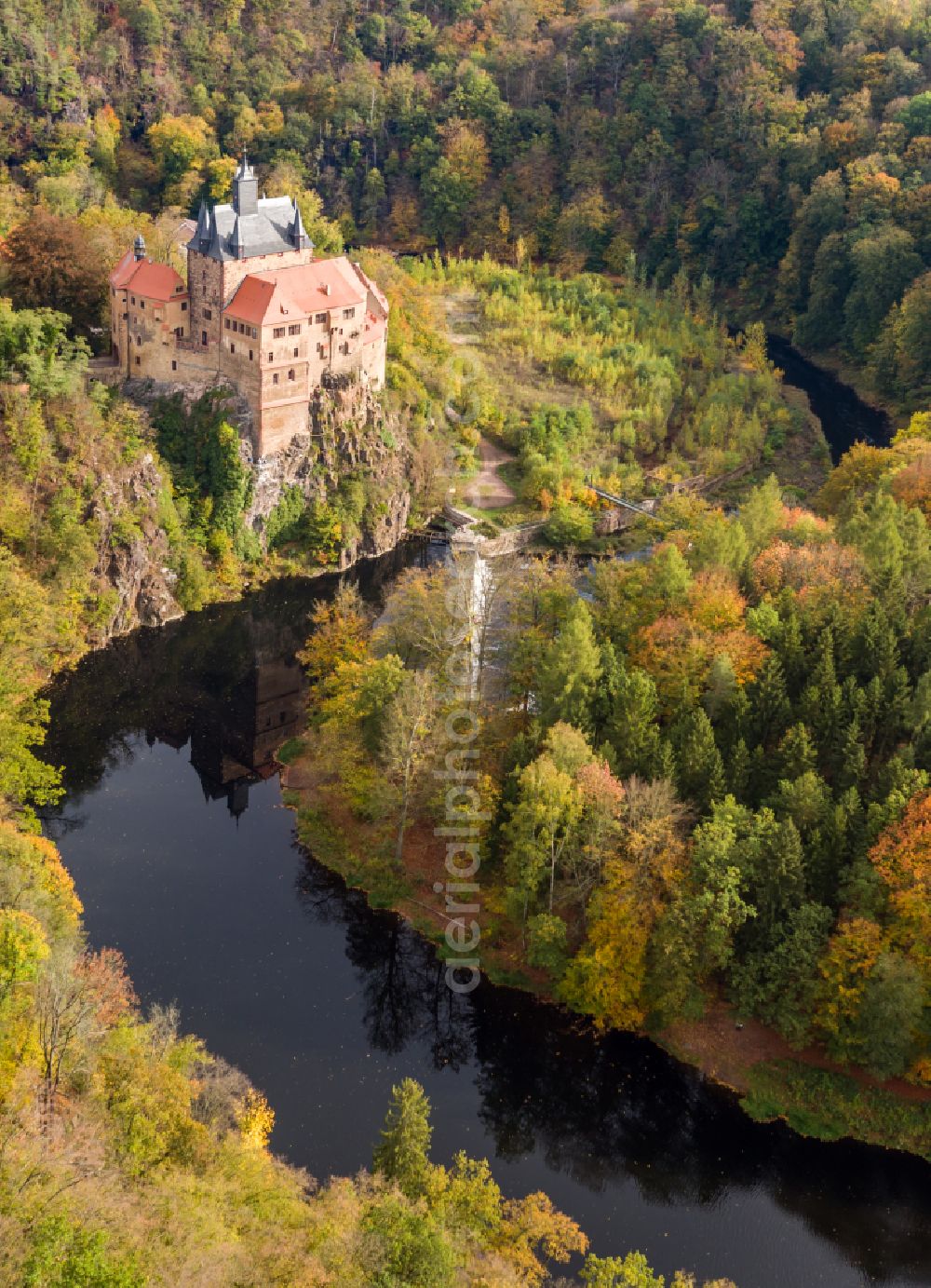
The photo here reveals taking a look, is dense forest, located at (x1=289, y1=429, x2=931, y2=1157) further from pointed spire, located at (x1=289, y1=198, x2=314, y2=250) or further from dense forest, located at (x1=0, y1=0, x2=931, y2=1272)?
pointed spire, located at (x1=289, y1=198, x2=314, y2=250)

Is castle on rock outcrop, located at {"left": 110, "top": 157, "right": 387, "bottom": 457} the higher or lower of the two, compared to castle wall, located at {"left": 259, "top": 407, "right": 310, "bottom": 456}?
higher

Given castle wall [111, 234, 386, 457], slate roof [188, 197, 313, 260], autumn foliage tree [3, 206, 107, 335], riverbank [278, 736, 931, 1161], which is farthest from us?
autumn foliage tree [3, 206, 107, 335]

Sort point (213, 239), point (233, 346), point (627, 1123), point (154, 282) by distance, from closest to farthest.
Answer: point (627, 1123)
point (213, 239)
point (154, 282)
point (233, 346)

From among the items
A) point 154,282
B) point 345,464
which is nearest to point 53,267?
point 154,282

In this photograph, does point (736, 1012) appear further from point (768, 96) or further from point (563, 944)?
point (768, 96)

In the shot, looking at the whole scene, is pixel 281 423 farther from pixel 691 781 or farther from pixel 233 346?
pixel 691 781

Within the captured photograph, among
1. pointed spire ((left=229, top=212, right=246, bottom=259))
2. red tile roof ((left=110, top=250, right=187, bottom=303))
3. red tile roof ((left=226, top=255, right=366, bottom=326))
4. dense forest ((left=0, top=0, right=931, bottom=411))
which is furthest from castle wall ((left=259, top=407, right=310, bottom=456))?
dense forest ((left=0, top=0, right=931, bottom=411))

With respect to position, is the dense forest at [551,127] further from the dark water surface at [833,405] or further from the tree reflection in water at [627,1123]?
the tree reflection in water at [627,1123]

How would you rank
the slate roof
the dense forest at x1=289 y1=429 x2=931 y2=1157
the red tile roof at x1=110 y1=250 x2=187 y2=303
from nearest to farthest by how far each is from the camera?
1. the dense forest at x1=289 y1=429 x2=931 y2=1157
2. the slate roof
3. the red tile roof at x1=110 y1=250 x2=187 y2=303
